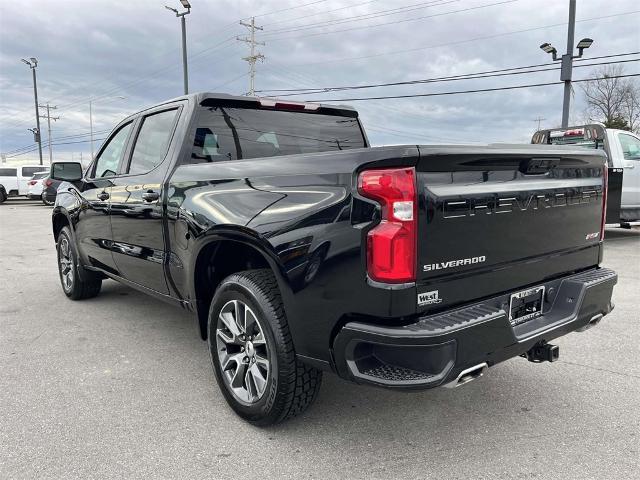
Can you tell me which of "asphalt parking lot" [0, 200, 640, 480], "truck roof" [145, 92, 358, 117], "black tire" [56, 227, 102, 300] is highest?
"truck roof" [145, 92, 358, 117]

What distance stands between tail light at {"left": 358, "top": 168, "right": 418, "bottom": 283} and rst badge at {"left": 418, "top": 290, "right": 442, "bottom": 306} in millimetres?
97

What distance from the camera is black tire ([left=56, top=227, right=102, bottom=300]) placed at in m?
5.50

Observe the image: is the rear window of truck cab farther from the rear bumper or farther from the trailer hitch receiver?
the trailer hitch receiver

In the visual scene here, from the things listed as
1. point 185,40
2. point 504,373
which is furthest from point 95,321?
point 185,40

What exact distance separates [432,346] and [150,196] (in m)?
2.41

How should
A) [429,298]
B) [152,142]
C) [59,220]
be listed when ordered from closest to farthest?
[429,298], [152,142], [59,220]

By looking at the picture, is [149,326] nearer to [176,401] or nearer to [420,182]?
[176,401]

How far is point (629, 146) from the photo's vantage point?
9922 mm

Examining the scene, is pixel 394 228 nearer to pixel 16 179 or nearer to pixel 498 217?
pixel 498 217

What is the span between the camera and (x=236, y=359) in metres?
3.03

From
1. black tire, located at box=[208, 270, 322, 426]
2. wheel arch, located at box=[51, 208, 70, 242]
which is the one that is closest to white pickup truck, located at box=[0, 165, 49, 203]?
wheel arch, located at box=[51, 208, 70, 242]

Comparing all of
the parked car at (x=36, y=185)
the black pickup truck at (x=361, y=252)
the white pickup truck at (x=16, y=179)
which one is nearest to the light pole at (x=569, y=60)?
the black pickup truck at (x=361, y=252)

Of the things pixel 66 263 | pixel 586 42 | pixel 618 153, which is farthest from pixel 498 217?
pixel 586 42

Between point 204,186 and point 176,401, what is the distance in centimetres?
134
